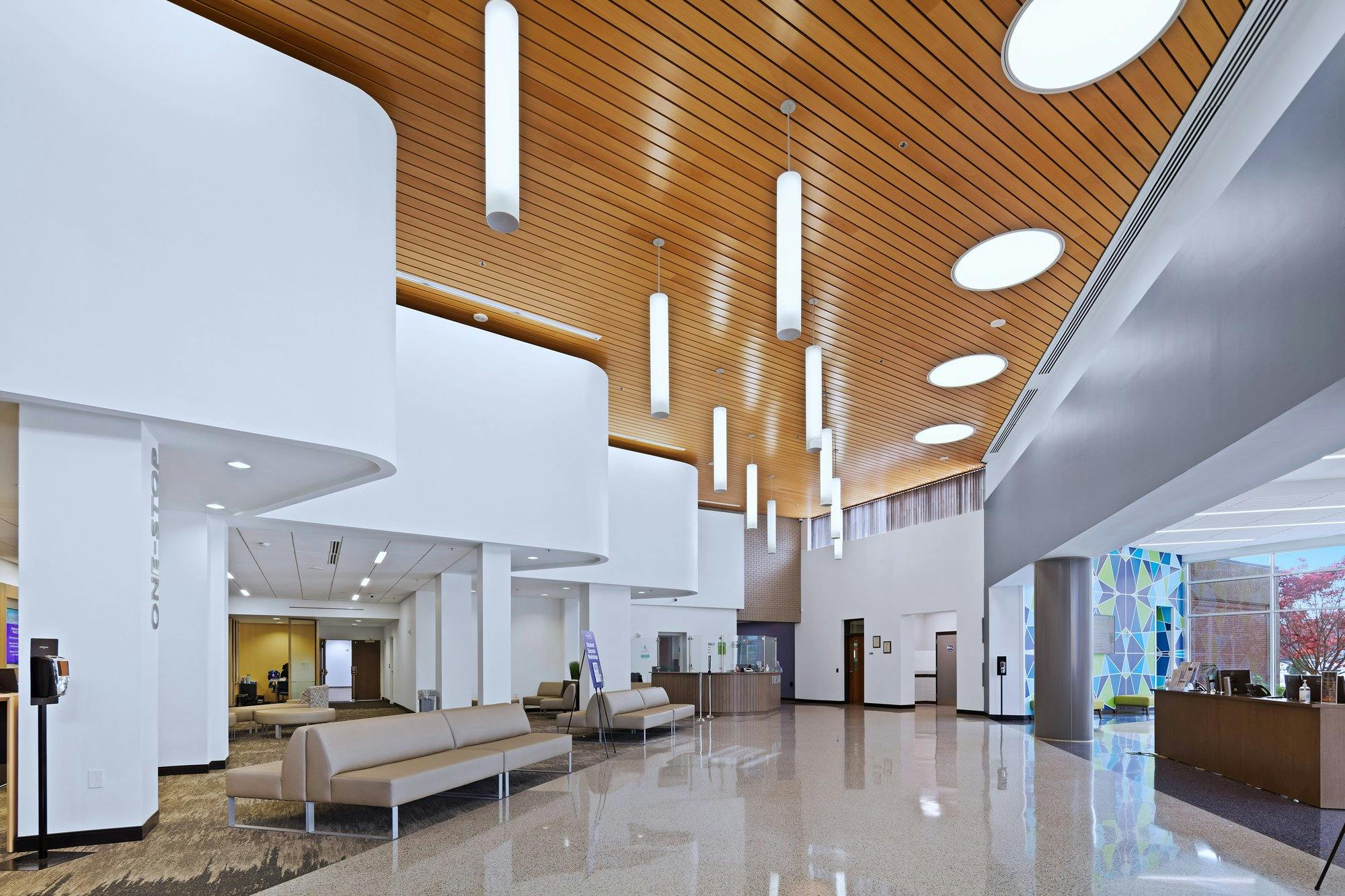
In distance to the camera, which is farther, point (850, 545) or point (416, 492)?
point (850, 545)

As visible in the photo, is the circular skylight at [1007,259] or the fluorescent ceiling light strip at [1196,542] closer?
the circular skylight at [1007,259]

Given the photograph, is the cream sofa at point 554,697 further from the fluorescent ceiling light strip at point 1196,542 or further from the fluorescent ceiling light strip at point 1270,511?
the fluorescent ceiling light strip at point 1196,542

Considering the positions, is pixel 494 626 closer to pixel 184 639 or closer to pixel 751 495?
pixel 184 639

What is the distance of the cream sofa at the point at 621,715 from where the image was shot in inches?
505

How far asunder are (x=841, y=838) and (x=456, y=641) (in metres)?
10.3

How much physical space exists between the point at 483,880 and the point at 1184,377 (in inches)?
237

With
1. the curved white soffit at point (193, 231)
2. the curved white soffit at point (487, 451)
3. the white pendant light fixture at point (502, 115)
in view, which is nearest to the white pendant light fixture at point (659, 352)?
the curved white soffit at point (193, 231)

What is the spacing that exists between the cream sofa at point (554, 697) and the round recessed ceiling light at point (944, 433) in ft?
25.5

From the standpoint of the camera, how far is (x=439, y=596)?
50.2ft

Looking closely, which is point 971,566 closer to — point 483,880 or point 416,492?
point 416,492

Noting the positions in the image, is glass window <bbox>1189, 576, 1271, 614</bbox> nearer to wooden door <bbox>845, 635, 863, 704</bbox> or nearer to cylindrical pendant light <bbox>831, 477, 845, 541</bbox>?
wooden door <bbox>845, 635, 863, 704</bbox>

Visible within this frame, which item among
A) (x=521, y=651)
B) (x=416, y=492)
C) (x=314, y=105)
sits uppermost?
(x=314, y=105)

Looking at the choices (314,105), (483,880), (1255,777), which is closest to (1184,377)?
(1255,777)

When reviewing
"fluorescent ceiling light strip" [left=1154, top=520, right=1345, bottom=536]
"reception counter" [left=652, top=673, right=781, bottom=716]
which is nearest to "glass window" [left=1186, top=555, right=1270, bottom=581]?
"fluorescent ceiling light strip" [left=1154, top=520, right=1345, bottom=536]
